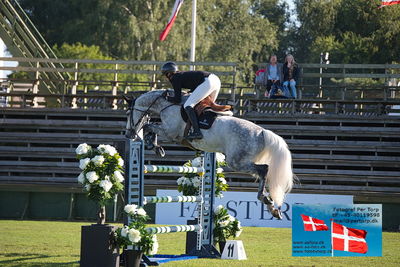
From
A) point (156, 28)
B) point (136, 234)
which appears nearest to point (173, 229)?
point (136, 234)

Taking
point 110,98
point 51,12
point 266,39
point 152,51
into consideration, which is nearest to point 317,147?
point 110,98

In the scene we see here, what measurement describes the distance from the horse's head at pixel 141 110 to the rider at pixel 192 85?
0.96 ft

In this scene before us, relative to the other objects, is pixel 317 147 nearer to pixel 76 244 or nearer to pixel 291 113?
pixel 291 113

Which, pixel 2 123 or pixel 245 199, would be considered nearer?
pixel 245 199

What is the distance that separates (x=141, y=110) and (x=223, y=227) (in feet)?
6.85

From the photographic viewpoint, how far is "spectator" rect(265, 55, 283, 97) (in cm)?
1920

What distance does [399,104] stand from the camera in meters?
18.9

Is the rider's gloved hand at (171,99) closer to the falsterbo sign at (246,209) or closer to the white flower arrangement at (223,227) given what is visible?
the white flower arrangement at (223,227)

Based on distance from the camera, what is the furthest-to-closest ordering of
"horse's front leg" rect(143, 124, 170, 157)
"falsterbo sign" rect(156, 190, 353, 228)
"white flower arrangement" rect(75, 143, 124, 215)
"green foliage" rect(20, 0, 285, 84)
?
"green foliage" rect(20, 0, 285, 84)
"falsterbo sign" rect(156, 190, 353, 228)
"horse's front leg" rect(143, 124, 170, 157)
"white flower arrangement" rect(75, 143, 124, 215)

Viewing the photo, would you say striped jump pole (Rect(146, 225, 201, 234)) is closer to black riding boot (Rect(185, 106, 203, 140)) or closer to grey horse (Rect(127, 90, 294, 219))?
grey horse (Rect(127, 90, 294, 219))

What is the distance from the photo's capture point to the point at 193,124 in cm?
1090

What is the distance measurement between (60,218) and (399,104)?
8.75m

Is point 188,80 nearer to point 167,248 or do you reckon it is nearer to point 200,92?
point 200,92

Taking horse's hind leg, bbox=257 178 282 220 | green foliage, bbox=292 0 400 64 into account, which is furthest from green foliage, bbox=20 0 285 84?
horse's hind leg, bbox=257 178 282 220
